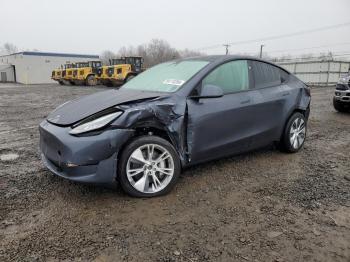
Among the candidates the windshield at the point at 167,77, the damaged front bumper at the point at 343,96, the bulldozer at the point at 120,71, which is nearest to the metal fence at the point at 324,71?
the bulldozer at the point at 120,71

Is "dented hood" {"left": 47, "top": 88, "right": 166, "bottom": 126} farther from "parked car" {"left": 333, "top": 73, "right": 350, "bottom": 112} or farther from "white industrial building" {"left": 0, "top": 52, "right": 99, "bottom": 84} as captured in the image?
"white industrial building" {"left": 0, "top": 52, "right": 99, "bottom": 84}

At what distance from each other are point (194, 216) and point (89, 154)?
1178 mm

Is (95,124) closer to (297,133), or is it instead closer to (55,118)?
(55,118)

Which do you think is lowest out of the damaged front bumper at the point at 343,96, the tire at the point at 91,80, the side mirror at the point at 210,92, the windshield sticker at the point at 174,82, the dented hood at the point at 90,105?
the tire at the point at 91,80

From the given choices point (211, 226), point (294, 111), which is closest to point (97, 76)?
point (294, 111)

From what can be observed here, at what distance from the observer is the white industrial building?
45.4 meters

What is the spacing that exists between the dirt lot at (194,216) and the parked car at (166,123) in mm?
306

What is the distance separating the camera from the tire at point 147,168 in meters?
3.24

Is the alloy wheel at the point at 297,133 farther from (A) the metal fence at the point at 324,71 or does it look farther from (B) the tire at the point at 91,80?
(B) the tire at the point at 91,80

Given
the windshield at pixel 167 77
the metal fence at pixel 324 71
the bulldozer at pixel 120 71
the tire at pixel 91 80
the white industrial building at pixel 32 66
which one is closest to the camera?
the windshield at pixel 167 77

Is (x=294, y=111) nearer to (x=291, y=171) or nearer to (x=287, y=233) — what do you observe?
(x=291, y=171)

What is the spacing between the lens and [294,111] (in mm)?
5047

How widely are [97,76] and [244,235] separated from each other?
26694mm

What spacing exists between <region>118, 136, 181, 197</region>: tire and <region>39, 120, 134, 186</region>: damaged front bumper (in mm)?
102
